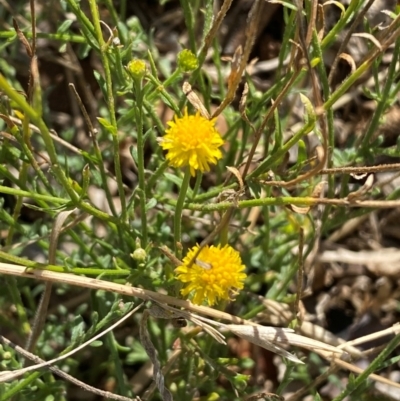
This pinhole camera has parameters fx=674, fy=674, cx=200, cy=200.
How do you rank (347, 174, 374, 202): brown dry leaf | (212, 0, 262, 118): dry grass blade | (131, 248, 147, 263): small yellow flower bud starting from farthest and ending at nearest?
(131, 248, 147, 263): small yellow flower bud < (212, 0, 262, 118): dry grass blade < (347, 174, 374, 202): brown dry leaf

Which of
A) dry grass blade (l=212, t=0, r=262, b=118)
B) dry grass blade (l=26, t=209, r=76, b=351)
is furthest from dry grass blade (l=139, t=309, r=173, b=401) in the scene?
dry grass blade (l=212, t=0, r=262, b=118)

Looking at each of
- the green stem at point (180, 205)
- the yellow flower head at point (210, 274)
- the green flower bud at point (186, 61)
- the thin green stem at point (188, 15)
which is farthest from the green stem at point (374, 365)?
the thin green stem at point (188, 15)

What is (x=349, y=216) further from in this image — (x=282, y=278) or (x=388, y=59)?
(x=388, y=59)

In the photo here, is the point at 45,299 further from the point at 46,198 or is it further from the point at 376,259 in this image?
the point at 376,259

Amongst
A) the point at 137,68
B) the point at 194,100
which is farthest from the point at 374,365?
the point at 137,68

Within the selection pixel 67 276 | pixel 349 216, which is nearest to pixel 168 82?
pixel 67 276

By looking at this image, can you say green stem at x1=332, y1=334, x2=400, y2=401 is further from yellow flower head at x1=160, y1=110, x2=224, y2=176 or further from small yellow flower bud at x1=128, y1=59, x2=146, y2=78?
small yellow flower bud at x1=128, y1=59, x2=146, y2=78
